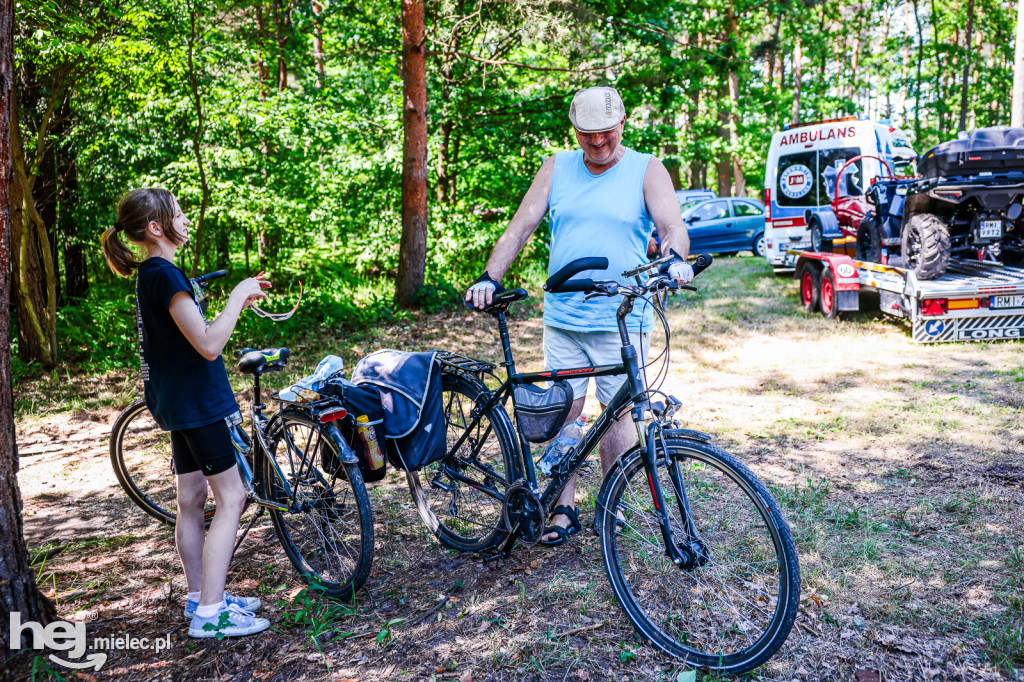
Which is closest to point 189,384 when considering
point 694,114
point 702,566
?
point 702,566

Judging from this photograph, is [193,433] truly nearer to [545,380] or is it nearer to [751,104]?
[545,380]

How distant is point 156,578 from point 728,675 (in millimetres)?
2734

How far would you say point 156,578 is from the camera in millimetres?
3576

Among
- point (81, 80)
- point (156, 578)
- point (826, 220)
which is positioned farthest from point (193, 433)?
point (826, 220)

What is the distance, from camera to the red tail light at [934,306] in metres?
7.54

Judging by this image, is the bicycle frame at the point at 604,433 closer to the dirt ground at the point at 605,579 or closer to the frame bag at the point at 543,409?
the frame bag at the point at 543,409

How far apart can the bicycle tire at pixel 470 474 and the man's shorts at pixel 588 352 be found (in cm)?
36

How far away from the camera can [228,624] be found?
3.01m

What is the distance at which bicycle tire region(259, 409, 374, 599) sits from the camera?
3.27 metres

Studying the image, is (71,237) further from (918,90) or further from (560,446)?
(918,90)

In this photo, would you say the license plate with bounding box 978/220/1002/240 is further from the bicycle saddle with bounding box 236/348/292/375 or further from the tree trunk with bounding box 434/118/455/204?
the bicycle saddle with bounding box 236/348/292/375

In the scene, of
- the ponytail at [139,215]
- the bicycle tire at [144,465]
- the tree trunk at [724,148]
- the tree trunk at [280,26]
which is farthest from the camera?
the tree trunk at [724,148]

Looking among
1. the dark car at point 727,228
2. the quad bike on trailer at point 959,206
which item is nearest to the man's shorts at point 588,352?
the quad bike on trailer at point 959,206

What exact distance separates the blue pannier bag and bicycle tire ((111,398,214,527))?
1.16 metres
